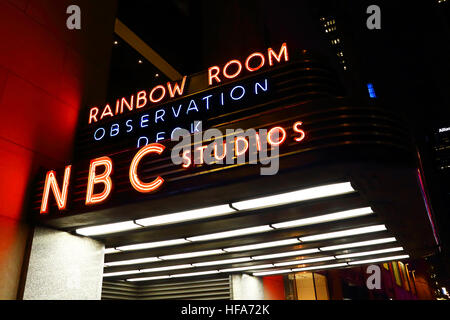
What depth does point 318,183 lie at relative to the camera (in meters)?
6.24

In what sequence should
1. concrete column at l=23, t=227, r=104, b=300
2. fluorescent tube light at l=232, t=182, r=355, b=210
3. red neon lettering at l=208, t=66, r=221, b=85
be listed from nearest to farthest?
fluorescent tube light at l=232, t=182, r=355, b=210 < concrete column at l=23, t=227, r=104, b=300 < red neon lettering at l=208, t=66, r=221, b=85

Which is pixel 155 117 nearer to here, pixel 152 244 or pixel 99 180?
pixel 99 180

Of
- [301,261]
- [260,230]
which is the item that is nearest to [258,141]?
[260,230]

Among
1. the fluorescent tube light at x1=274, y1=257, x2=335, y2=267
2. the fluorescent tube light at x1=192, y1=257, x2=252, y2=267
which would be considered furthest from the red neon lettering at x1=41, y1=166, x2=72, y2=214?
the fluorescent tube light at x1=274, y1=257, x2=335, y2=267

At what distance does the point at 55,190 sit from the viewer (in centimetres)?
779

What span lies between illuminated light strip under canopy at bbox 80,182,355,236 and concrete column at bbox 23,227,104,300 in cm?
41

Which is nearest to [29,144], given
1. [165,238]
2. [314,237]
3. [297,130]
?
[165,238]

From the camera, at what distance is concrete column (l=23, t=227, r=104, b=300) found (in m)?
7.71

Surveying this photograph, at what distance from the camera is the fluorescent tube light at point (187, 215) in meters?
7.36

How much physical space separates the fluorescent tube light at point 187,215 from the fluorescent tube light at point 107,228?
33 cm

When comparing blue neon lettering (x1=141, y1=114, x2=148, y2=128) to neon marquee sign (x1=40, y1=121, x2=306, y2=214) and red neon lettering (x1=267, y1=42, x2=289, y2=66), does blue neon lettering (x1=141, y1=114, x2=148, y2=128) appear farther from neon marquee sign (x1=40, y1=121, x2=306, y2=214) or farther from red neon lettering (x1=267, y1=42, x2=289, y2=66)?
red neon lettering (x1=267, y1=42, x2=289, y2=66)

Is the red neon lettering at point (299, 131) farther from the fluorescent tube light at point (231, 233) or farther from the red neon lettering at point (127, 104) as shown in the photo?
the red neon lettering at point (127, 104)
